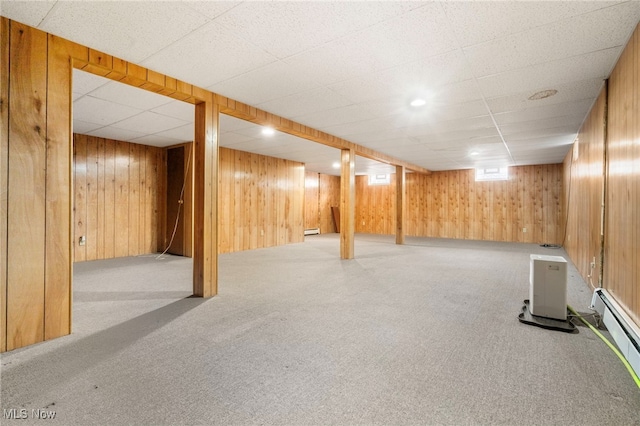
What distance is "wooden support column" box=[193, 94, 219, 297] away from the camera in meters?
3.16

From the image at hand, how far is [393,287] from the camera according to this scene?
3.57 metres

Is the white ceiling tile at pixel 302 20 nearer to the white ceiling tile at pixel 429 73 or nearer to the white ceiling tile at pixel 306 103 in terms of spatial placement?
the white ceiling tile at pixel 429 73

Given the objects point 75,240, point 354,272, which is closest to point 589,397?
point 354,272

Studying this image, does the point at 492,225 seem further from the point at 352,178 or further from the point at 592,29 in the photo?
the point at 592,29

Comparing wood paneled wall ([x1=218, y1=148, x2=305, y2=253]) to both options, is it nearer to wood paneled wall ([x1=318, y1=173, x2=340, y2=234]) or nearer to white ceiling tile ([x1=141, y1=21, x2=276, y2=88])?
wood paneled wall ([x1=318, y1=173, x2=340, y2=234])

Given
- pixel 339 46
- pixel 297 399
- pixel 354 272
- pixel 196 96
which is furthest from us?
pixel 354 272

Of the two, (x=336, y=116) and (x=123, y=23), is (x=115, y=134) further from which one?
(x=336, y=116)

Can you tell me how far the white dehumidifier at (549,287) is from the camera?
2.49 meters

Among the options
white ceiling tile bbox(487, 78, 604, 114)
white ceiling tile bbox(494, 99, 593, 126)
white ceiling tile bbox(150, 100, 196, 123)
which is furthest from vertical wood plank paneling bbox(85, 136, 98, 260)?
white ceiling tile bbox(494, 99, 593, 126)

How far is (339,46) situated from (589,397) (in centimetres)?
263

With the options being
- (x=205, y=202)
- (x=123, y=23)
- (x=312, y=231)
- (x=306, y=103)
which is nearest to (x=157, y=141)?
(x=205, y=202)

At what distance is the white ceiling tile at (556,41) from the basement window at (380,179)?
27.8 feet

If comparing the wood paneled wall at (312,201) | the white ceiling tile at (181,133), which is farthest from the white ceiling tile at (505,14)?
the wood paneled wall at (312,201)

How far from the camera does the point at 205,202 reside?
317 cm
